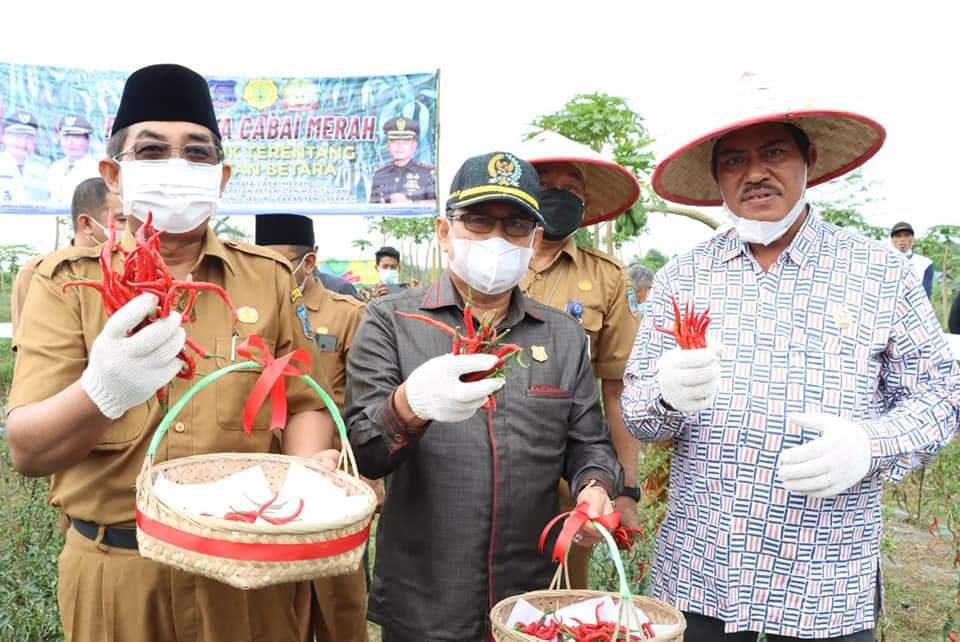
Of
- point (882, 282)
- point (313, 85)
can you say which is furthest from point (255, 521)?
point (313, 85)

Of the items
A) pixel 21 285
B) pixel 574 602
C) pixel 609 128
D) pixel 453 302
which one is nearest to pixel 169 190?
pixel 453 302

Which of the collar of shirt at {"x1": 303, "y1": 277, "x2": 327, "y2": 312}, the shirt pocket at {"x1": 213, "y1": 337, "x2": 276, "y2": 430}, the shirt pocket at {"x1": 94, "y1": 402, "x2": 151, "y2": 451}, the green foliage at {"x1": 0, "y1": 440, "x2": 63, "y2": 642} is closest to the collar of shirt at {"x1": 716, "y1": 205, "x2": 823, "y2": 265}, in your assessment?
the shirt pocket at {"x1": 213, "y1": 337, "x2": 276, "y2": 430}

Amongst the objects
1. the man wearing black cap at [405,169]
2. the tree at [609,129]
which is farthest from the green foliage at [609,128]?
the man wearing black cap at [405,169]

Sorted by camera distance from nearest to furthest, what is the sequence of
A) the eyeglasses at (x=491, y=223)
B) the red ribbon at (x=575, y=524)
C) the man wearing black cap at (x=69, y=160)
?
1. the red ribbon at (x=575, y=524)
2. the eyeglasses at (x=491, y=223)
3. the man wearing black cap at (x=69, y=160)

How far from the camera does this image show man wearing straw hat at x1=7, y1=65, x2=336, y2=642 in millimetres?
1994

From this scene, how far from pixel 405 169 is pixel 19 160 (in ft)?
12.5

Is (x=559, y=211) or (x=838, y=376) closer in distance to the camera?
(x=838, y=376)

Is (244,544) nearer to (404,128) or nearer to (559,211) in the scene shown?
→ (559,211)

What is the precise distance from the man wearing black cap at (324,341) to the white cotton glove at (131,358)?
2.43 ft

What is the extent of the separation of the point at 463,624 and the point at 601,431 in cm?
69

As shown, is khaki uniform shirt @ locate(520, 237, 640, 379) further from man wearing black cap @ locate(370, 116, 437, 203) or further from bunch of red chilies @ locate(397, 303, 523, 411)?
man wearing black cap @ locate(370, 116, 437, 203)

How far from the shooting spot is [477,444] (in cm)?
233

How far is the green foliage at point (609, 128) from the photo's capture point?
6391 millimetres

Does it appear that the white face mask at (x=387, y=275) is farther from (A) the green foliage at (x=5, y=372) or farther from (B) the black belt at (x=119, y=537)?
(B) the black belt at (x=119, y=537)
